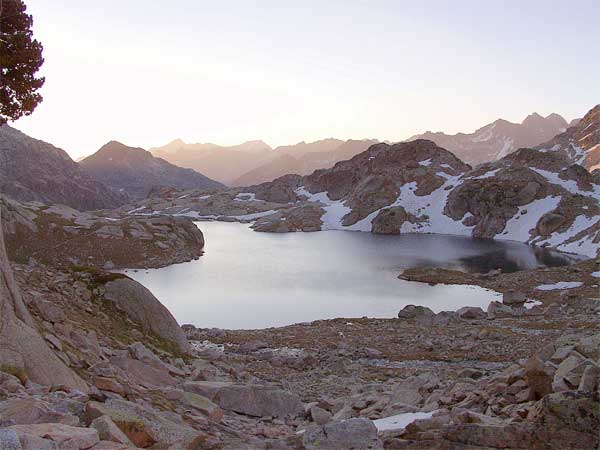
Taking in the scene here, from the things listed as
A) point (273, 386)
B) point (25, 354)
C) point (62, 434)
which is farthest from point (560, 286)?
point (62, 434)

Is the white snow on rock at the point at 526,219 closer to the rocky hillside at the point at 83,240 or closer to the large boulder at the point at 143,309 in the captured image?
the rocky hillside at the point at 83,240

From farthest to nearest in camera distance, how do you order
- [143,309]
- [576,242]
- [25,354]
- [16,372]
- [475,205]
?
[475,205] → [576,242] → [143,309] → [25,354] → [16,372]

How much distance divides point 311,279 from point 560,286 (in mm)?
29778

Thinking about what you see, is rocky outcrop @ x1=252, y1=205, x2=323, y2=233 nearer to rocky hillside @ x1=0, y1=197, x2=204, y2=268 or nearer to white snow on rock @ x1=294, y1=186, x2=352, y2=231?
white snow on rock @ x1=294, y1=186, x2=352, y2=231

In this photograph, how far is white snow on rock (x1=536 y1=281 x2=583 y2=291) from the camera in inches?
2214

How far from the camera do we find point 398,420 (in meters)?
13.4

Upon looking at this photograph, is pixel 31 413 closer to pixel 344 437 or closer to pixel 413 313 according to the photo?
pixel 344 437

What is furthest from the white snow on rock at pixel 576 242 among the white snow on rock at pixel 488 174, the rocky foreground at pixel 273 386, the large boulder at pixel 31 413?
the large boulder at pixel 31 413

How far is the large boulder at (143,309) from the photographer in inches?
889

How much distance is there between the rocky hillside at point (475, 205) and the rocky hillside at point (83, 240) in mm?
64874

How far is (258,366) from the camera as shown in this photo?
86.9ft

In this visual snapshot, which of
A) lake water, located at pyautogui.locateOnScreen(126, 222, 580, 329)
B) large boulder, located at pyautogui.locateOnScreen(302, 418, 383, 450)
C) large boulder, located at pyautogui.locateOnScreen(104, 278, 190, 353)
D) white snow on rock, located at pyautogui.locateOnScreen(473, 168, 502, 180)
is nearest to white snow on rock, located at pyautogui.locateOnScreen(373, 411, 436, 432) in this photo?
large boulder, located at pyautogui.locateOnScreen(302, 418, 383, 450)

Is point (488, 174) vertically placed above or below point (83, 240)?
above

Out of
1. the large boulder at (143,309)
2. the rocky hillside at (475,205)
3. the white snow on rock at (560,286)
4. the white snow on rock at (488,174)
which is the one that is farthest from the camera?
the white snow on rock at (488,174)
